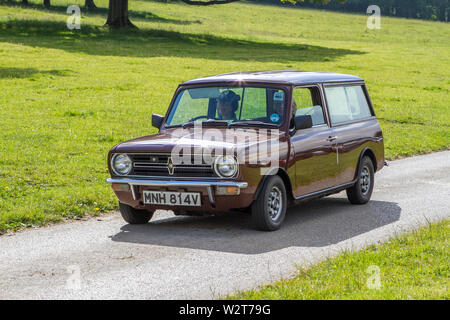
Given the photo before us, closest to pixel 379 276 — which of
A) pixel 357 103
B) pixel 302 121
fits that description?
pixel 302 121

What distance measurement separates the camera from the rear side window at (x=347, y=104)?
10.0m

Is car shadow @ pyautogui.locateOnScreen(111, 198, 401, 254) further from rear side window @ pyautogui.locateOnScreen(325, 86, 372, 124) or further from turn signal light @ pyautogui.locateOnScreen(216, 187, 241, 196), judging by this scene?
rear side window @ pyautogui.locateOnScreen(325, 86, 372, 124)

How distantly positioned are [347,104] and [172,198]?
3.44 meters

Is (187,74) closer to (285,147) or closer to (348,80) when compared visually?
(348,80)

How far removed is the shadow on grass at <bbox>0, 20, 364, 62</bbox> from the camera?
3584 cm

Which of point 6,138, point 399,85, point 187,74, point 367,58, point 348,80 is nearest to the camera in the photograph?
point 348,80

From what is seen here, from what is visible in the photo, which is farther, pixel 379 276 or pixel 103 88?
pixel 103 88

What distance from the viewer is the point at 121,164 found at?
857cm

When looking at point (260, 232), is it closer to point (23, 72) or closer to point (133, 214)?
point (133, 214)

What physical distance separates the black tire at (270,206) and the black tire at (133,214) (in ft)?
4.81

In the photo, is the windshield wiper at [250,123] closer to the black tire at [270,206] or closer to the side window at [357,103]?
the black tire at [270,206]
